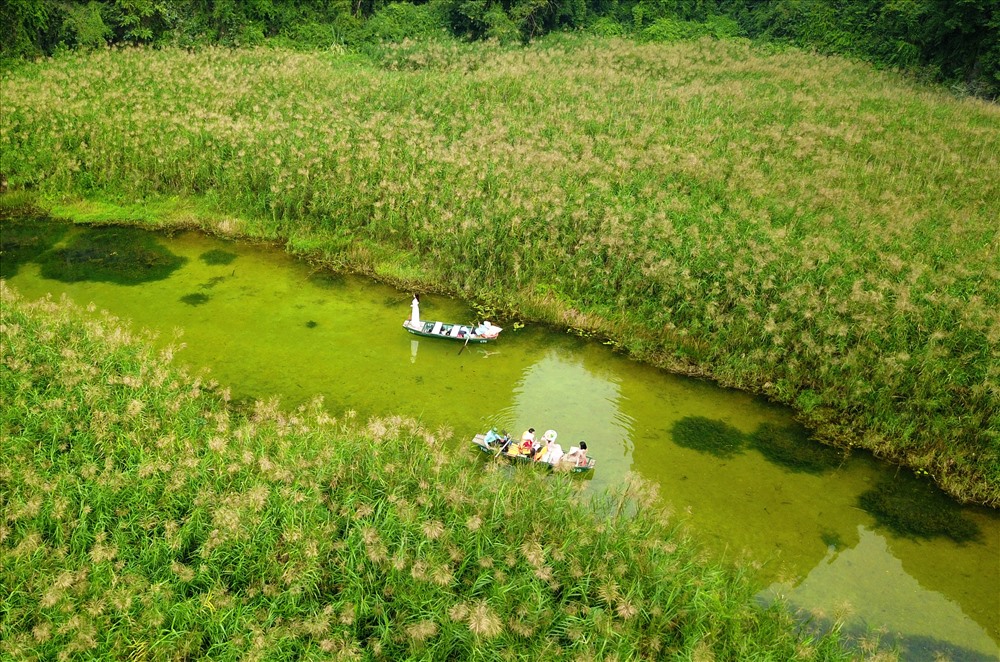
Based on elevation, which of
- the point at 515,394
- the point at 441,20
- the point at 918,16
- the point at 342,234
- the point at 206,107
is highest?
the point at 918,16

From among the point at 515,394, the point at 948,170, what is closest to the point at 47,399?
the point at 515,394

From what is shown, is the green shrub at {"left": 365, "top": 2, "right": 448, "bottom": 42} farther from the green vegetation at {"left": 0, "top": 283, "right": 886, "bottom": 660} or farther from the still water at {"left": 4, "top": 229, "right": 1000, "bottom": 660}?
the green vegetation at {"left": 0, "top": 283, "right": 886, "bottom": 660}

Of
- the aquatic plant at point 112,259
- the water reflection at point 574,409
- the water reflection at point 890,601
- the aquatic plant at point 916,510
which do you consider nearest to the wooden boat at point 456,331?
the water reflection at point 574,409

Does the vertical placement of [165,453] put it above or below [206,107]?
below

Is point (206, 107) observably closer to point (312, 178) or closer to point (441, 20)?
point (312, 178)

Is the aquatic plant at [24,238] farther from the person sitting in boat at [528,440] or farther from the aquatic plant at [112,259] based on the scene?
the person sitting in boat at [528,440]
